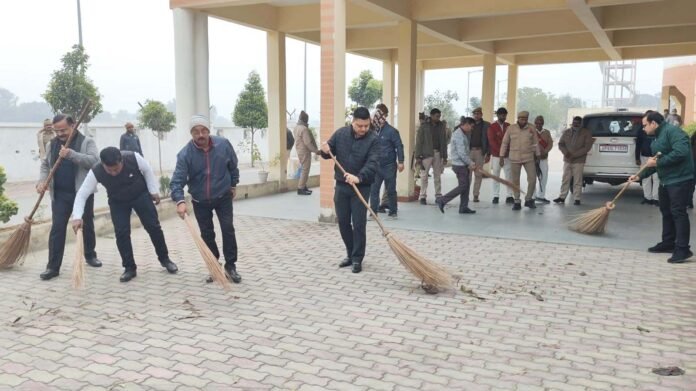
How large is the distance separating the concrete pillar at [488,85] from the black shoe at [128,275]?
12118mm

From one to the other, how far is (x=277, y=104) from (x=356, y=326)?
8.82 meters

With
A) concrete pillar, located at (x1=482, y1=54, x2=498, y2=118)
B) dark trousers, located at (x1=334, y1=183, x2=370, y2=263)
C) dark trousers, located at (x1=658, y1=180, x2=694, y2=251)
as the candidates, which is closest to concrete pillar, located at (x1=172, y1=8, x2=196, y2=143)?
dark trousers, located at (x1=334, y1=183, x2=370, y2=263)

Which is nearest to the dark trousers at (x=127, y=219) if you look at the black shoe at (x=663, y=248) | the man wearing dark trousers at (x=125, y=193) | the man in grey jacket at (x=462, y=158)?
the man wearing dark trousers at (x=125, y=193)

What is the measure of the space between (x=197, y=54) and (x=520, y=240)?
21.3ft

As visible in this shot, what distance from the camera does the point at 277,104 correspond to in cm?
1248

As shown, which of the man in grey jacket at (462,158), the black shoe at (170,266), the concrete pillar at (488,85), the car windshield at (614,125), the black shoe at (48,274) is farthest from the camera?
the concrete pillar at (488,85)

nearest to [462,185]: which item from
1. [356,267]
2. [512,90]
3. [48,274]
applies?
[356,267]

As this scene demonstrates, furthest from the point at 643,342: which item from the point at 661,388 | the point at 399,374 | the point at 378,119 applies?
the point at 378,119

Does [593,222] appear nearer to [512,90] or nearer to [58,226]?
[58,226]

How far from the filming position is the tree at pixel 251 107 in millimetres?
23844

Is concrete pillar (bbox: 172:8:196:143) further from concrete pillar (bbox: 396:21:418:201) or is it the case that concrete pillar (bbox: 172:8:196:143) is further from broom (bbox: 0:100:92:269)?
broom (bbox: 0:100:92:269)

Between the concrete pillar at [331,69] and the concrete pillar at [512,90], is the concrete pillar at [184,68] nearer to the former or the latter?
the concrete pillar at [331,69]

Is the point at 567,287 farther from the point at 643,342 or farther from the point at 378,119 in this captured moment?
the point at 378,119

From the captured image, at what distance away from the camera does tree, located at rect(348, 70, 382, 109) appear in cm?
2847
